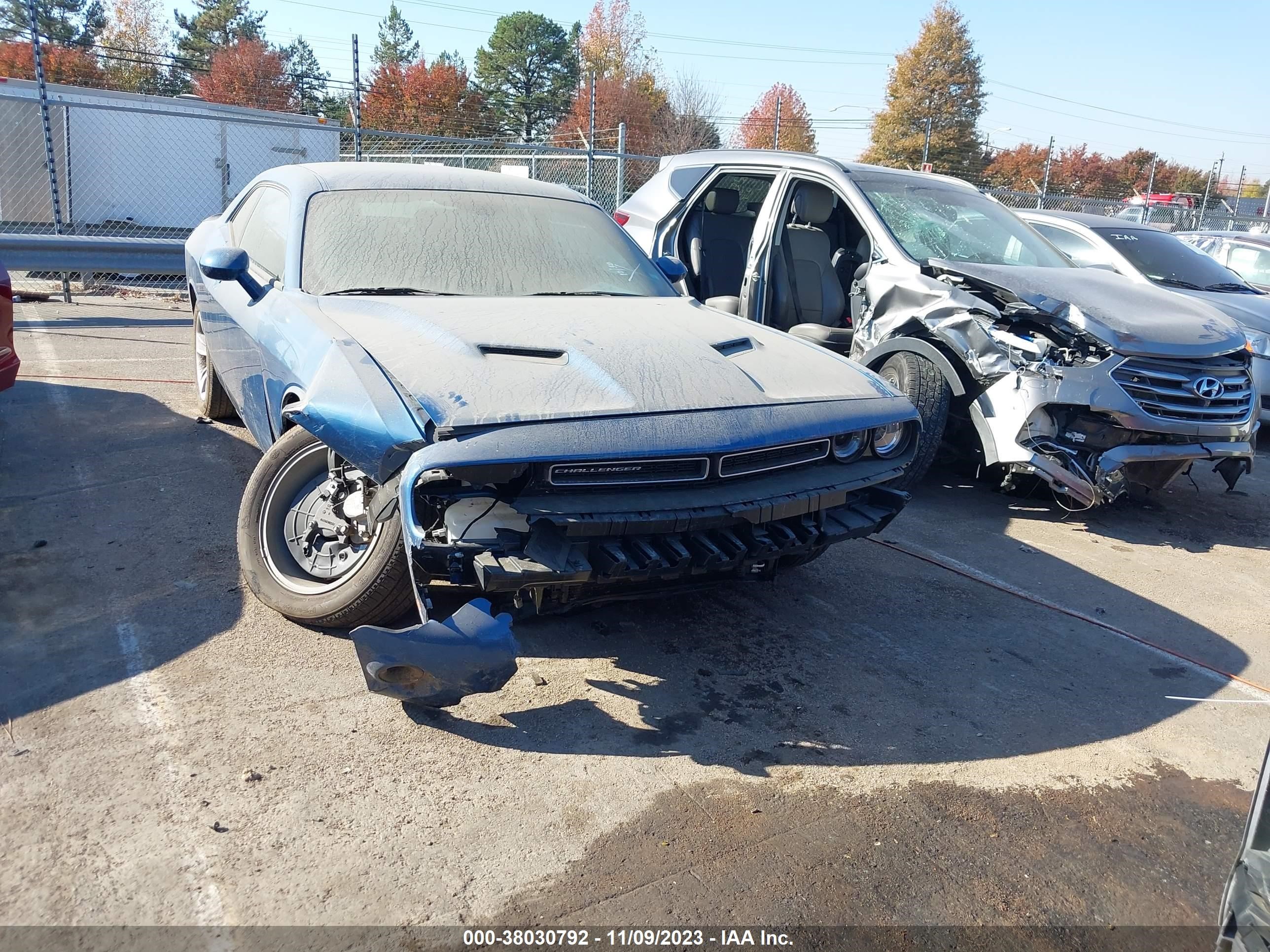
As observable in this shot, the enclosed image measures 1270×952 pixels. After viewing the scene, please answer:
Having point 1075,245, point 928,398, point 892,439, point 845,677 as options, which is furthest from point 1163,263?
point 845,677

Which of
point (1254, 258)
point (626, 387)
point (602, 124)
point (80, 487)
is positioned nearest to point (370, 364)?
point (626, 387)

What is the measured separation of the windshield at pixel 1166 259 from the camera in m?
8.72

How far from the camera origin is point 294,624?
144 inches

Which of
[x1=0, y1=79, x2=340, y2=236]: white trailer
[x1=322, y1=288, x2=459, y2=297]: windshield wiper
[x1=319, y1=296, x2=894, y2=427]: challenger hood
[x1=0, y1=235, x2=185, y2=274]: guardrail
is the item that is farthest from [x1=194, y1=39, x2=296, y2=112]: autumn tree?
[x1=319, y1=296, x2=894, y2=427]: challenger hood

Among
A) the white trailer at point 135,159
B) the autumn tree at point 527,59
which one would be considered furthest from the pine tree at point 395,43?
the white trailer at point 135,159

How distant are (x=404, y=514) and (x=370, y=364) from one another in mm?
635

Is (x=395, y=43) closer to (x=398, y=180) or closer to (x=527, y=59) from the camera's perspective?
(x=527, y=59)

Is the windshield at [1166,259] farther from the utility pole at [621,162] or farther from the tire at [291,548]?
the tire at [291,548]

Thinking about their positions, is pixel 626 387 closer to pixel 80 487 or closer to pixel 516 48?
pixel 80 487

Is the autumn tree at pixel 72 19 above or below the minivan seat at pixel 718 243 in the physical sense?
above

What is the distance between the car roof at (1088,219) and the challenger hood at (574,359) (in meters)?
6.08

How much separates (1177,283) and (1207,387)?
3694mm

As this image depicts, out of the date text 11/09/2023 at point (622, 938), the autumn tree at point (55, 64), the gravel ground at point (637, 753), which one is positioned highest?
the autumn tree at point (55, 64)

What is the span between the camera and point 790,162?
263 inches
